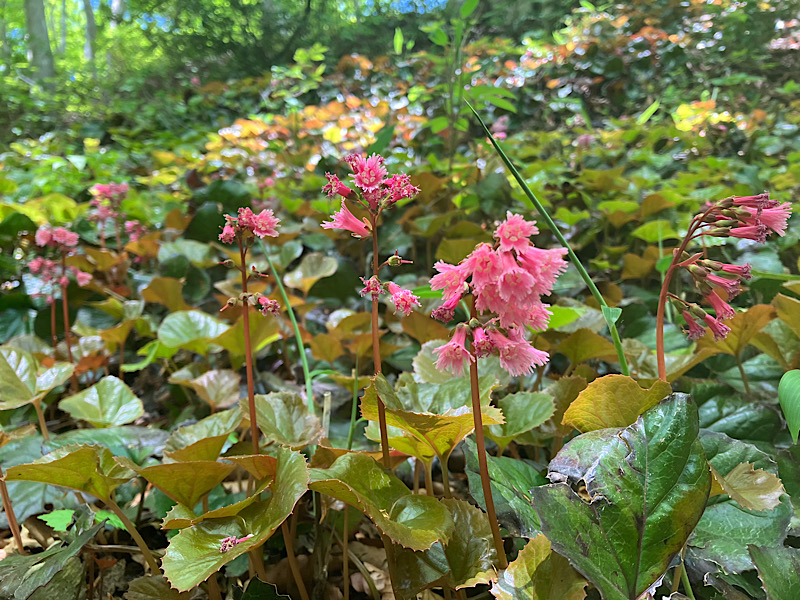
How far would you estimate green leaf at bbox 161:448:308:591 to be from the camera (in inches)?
19.7

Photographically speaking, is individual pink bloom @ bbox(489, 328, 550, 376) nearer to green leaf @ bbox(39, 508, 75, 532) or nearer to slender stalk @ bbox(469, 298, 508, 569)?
slender stalk @ bbox(469, 298, 508, 569)

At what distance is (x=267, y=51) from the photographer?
6727mm

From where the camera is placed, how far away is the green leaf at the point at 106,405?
0.97 meters

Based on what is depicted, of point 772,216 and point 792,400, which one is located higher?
point 772,216

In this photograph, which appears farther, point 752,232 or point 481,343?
point 752,232

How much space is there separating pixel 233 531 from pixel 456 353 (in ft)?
1.20

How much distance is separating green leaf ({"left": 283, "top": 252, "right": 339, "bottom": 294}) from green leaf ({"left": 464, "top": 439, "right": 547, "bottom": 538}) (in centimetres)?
93

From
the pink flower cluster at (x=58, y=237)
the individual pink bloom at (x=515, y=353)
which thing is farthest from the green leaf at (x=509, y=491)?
the pink flower cluster at (x=58, y=237)

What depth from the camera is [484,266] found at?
1.60ft

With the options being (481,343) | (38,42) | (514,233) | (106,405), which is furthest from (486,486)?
(38,42)

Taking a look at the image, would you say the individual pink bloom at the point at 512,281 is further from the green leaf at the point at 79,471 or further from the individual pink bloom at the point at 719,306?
the green leaf at the point at 79,471

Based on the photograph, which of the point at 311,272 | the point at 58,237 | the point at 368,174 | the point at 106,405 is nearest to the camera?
the point at 368,174

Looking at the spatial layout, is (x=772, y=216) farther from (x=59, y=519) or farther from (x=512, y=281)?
(x=59, y=519)

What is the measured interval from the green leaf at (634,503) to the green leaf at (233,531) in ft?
0.88
